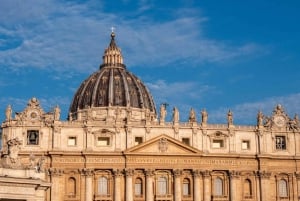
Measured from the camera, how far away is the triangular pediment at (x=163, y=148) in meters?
89.1

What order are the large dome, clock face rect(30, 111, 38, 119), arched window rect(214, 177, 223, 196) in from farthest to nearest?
1. the large dome
2. arched window rect(214, 177, 223, 196)
3. clock face rect(30, 111, 38, 119)

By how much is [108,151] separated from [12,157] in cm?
3805

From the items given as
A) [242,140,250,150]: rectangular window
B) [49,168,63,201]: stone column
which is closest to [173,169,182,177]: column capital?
[242,140,250,150]: rectangular window

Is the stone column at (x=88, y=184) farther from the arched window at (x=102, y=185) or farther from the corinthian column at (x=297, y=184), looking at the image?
the corinthian column at (x=297, y=184)

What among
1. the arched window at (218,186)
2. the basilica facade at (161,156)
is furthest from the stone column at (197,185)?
the arched window at (218,186)

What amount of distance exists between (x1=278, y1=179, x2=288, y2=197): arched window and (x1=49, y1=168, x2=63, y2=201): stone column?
1189 inches

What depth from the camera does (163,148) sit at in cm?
9019

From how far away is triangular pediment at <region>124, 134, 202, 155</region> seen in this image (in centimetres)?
8912

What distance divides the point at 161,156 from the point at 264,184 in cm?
1483

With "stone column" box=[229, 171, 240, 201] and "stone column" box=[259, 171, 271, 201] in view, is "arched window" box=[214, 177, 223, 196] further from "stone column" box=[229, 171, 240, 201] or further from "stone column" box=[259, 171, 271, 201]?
"stone column" box=[259, 171, 271, 201]

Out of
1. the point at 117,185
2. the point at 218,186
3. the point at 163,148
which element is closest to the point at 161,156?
the point at 163,148

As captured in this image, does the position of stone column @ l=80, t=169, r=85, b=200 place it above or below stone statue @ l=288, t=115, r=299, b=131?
below

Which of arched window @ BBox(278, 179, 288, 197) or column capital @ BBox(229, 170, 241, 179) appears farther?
arched window @ BBox(278, 179, 288, 197)

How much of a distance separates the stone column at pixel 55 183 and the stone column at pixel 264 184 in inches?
1068
